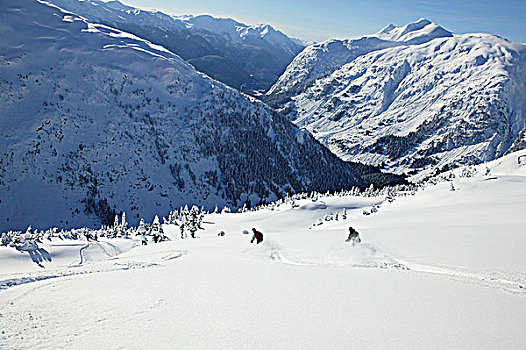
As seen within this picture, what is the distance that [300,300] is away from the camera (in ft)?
31.6

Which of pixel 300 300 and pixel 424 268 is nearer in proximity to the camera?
pixel 300 300

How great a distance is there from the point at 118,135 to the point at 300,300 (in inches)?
4589

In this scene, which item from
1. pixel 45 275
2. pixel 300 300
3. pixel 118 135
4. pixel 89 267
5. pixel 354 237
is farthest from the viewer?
pixel 118 135

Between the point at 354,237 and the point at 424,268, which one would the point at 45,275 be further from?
the point at 424,268

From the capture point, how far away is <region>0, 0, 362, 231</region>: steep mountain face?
9456 centimetres

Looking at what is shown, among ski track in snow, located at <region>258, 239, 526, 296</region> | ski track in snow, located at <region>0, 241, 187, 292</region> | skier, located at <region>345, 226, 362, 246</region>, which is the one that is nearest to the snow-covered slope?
ski track in snow, located at <region>258, 239, 526, 296</region>

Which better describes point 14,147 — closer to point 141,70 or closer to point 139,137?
point 139,137

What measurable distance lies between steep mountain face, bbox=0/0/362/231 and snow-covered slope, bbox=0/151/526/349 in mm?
86835

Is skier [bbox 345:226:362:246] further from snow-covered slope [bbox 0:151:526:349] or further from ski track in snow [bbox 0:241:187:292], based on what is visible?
ski track in snow [bbox 0:241:187:292]

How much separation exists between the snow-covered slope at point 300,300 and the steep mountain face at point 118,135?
86.8 m

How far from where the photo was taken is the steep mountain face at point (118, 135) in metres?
94.6

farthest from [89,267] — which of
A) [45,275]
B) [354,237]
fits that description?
[354,237]

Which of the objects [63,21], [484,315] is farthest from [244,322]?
[63,21]

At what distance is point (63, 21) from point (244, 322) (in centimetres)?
16931
